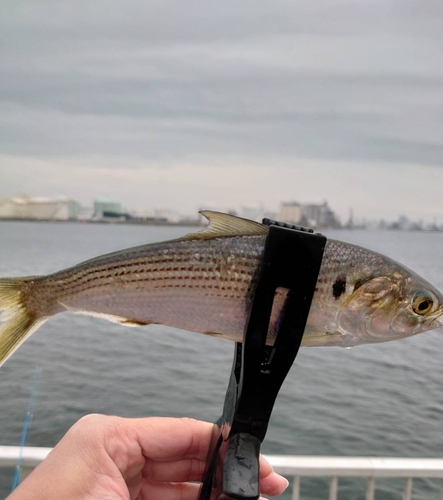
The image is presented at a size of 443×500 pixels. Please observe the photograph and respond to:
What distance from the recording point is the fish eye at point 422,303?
1.01m

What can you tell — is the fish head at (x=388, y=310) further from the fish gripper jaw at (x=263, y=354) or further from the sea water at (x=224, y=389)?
the sea water at (x=224, y=389)

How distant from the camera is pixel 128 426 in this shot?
4.66ft

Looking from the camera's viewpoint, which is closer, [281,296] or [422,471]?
[281,296]

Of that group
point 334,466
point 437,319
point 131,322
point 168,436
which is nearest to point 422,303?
point 437,319

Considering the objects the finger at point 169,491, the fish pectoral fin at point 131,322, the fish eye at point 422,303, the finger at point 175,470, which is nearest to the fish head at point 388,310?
the fish eye at point 422,303

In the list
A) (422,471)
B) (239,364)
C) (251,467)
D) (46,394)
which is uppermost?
(239,364)

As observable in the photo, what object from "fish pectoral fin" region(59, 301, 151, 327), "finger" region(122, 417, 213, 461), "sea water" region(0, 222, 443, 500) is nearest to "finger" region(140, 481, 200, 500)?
"finger" region(122, 417, 213, 461)

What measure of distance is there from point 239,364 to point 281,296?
233 millimetres

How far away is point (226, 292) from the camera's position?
1019 mm

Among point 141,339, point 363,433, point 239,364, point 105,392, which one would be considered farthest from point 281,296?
point 141,339

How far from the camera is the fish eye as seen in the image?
3.32 feet

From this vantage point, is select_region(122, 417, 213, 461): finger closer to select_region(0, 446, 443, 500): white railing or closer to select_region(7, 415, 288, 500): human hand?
select_region(7, 415, 288, 500): human hand

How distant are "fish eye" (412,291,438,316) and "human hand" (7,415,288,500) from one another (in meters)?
0.62

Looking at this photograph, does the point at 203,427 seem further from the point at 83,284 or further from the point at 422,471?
the point at 422,471
